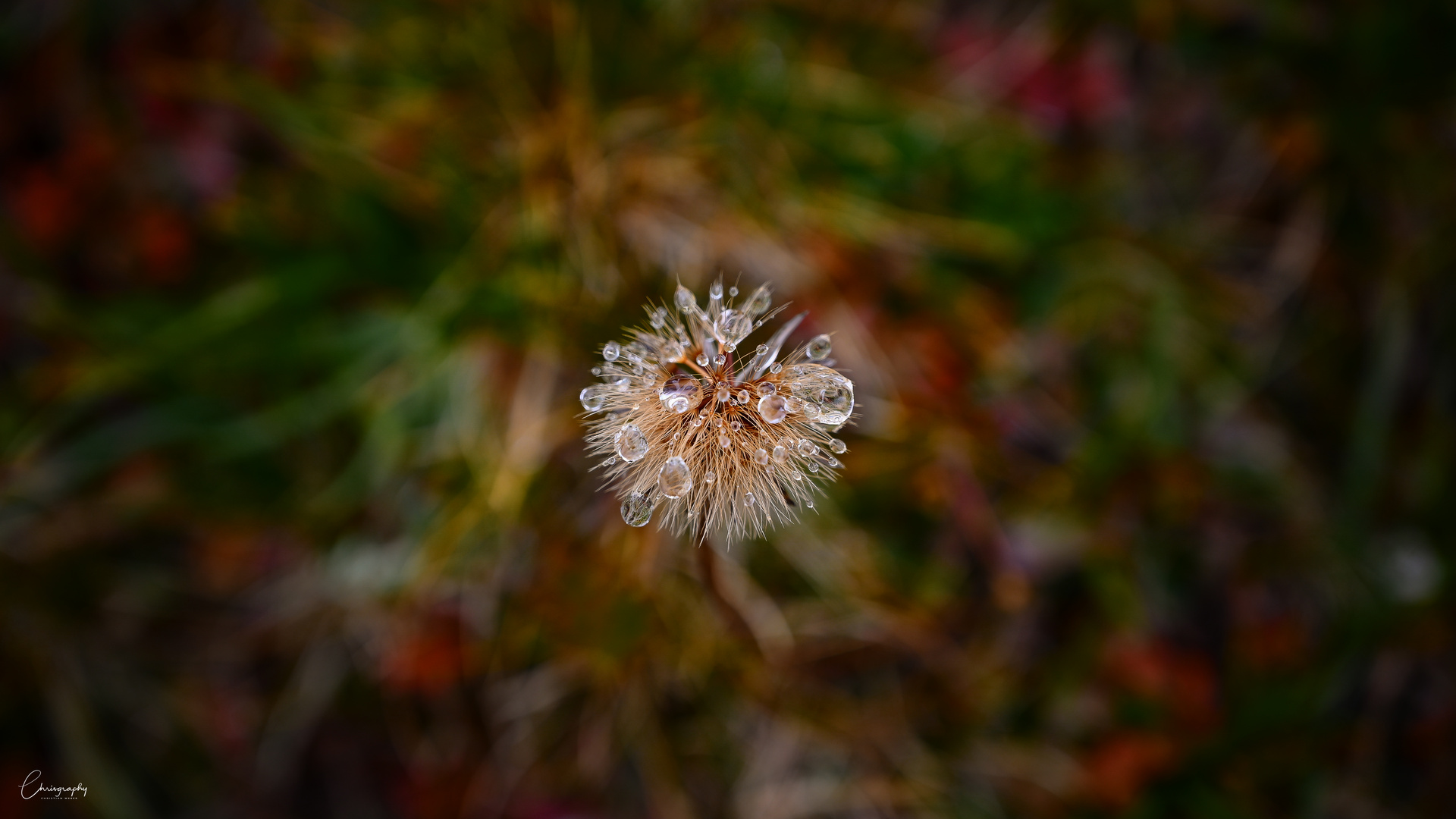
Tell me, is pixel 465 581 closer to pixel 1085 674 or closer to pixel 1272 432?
pixel 1085 674

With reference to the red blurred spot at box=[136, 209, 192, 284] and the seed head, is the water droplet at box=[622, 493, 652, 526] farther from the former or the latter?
the red blurred spot at box=[136, 209, 192, 284]

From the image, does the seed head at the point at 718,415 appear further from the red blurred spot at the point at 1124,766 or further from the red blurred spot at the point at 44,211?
the red blurred spot at the point at 44,211

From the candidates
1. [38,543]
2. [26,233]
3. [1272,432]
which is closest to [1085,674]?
[1272,432]

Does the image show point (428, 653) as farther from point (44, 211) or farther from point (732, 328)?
point (44, 211)

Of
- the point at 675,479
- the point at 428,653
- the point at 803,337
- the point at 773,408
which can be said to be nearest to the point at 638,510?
the point at 675,479

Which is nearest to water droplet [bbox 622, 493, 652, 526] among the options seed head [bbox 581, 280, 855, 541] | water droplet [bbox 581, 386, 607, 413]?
seed head [bbox 581, 280, 855, 541]

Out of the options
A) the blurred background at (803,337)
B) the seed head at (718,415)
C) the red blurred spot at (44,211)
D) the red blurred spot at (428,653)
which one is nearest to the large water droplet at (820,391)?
the seed head at (718,415)
